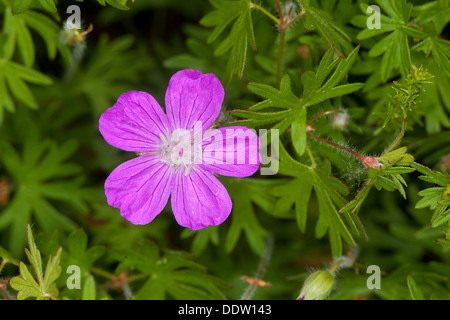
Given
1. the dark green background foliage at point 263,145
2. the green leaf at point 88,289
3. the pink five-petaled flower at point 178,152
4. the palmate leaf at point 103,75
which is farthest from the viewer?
the palmate leaf at point 103,75

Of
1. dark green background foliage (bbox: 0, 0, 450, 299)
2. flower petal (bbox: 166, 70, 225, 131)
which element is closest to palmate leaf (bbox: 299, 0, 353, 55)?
dark green background foliage (bbox: 0, 0, 450, 299)

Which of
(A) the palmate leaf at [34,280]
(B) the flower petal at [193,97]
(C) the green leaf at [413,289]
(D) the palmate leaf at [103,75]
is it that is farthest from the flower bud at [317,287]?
(D) the palmate leaf at [103,75]

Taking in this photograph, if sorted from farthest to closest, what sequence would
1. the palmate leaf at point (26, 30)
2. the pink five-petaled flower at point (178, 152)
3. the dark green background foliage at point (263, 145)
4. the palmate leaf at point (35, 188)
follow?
the palmate leaf at point (35, 188) → the palmate leaf at point (26, 30) → the dark green background foliage at point (263, 145) → the pink five-petaled flower at point (178, 152)

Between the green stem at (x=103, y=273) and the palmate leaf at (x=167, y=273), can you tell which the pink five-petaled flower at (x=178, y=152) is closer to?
the palmate leaf at (x=167, y=273)

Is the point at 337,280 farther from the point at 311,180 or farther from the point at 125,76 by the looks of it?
the point at 125,76

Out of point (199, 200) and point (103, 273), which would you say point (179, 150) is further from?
point (103, 273)

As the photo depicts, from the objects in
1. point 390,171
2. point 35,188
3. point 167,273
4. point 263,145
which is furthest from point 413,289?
point 35,188

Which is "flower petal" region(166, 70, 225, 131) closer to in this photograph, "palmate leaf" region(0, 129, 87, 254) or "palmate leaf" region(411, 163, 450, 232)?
"palmate leaf" region(411, 163, 450, 232)
